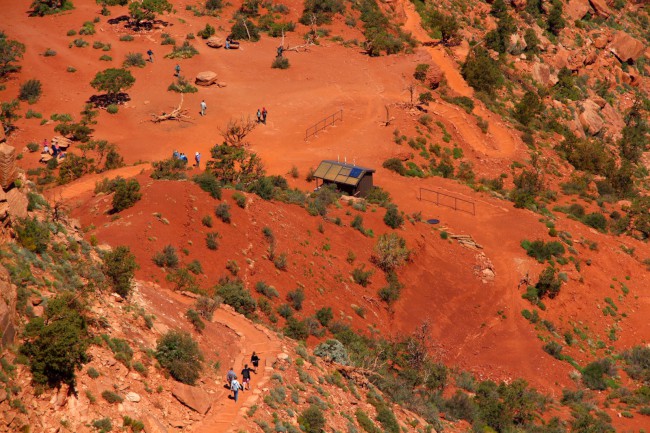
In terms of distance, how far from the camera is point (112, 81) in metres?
64.8

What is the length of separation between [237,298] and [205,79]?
134 ft

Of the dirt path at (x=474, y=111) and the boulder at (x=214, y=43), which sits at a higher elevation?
the dirt path at (x=474, y=111)

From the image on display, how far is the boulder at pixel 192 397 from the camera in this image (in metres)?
22.9

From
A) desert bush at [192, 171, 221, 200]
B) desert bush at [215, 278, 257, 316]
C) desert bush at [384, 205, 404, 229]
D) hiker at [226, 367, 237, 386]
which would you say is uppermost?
hiker at [226, 367, 237, 386]

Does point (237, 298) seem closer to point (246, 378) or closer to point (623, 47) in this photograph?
point (246, 378)

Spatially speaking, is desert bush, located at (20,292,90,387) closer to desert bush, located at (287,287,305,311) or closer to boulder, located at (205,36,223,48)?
desert bush, located at (287,287,305,311)

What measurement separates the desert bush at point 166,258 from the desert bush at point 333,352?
7213 millimetres

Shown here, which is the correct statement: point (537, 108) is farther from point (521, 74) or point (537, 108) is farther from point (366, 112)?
point (366, 112)

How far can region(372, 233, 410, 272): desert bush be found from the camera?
45.3 metres

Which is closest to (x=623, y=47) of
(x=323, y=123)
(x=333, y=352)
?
(x=323, y=123)

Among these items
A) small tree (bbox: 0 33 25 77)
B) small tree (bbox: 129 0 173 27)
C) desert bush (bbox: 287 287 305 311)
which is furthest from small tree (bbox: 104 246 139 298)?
small tree (bbox: 129 0 173 27)

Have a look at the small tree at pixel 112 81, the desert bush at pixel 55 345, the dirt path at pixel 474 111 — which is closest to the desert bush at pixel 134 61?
the small tree at pixel 112 81

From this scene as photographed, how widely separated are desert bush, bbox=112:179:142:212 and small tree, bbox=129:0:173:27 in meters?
44.6

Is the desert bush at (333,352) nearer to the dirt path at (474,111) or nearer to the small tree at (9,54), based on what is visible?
the dirt path at (474,111)
